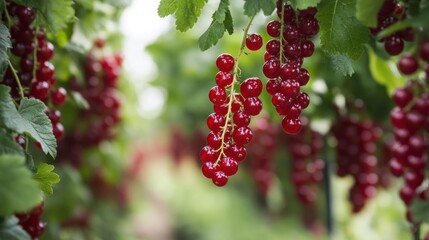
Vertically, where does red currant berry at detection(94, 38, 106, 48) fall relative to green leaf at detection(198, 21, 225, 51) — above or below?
below

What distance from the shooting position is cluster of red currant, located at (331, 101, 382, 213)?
1901 millimetres

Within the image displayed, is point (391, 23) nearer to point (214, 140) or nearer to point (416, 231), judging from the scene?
point (214, 140)

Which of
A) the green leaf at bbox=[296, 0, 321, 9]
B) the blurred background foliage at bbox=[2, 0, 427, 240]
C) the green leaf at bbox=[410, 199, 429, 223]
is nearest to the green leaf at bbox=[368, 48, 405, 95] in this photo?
the blurred background foliage at bbox=[2, 0, 427, 240]

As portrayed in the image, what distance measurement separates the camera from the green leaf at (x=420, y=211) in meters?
1.21

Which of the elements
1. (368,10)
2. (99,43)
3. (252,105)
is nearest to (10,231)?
(252,105)

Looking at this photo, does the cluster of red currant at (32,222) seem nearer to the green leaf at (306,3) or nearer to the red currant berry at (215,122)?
the red currant berry at (215,122)

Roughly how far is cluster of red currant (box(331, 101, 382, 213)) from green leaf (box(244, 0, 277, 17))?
3.39 feet

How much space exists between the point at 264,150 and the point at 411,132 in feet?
3.55

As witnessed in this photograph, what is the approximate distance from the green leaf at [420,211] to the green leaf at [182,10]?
59 cm

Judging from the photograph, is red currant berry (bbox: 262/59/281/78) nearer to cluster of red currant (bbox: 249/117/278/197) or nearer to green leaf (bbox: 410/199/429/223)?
green leaf (bbox: 410/199/429/223)

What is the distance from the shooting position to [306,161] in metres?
2.18

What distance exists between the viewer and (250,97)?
1.02 meters

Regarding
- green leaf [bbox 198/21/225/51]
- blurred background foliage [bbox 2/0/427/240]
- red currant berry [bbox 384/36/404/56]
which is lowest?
blurred background foliage [bbox 2/0/427/240]

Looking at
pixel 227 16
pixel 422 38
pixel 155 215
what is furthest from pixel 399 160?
pixel 155 215
